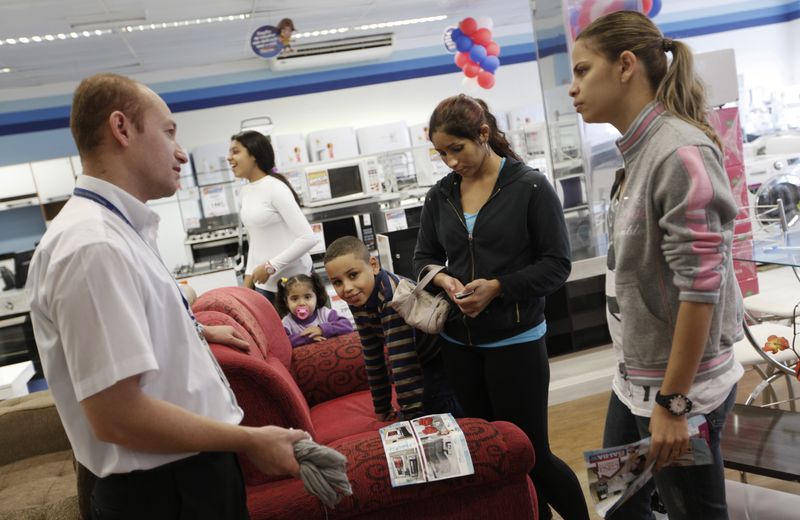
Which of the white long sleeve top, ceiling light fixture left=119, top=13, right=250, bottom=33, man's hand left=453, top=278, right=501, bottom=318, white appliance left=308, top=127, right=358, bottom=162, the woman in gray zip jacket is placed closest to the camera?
the woman in gray zip jacket

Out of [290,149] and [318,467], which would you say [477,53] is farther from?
[318,467]

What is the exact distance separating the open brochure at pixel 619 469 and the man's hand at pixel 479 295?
0.63 metres

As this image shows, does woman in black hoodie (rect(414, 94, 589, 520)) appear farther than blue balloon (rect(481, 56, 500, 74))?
No

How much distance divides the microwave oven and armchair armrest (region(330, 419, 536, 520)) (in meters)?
5.25

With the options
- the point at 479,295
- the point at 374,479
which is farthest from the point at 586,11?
the point at 374,479

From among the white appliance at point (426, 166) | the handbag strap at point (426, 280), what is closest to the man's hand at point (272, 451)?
the handbag strap at point (426, 280)

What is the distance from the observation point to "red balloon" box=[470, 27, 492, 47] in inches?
276

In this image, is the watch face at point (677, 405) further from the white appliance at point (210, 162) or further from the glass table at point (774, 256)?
the white appliance at point (210, 162)

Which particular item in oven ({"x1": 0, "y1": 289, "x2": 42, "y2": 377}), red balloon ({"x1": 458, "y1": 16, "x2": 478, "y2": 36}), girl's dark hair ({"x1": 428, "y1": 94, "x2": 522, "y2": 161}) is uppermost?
red balloon ({"x1": 458, "y1": 16, "x2": 478, "y2": 36})

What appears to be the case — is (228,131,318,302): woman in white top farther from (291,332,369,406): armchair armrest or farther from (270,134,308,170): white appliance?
(270,134,308,170): white appliance

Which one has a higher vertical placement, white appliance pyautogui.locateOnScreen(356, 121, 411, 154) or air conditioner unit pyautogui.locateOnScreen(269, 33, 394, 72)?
air conditioner unit pyautogui.locateOnScreen(269, 33, 394, 72)

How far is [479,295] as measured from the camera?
1820 millimetres

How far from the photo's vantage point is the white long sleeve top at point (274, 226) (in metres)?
3.16

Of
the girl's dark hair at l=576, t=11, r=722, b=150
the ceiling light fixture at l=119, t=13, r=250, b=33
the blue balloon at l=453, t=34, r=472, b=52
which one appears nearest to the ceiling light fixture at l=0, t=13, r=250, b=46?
the ceiling light fixture at l=119, t=13, r=250, b=33
